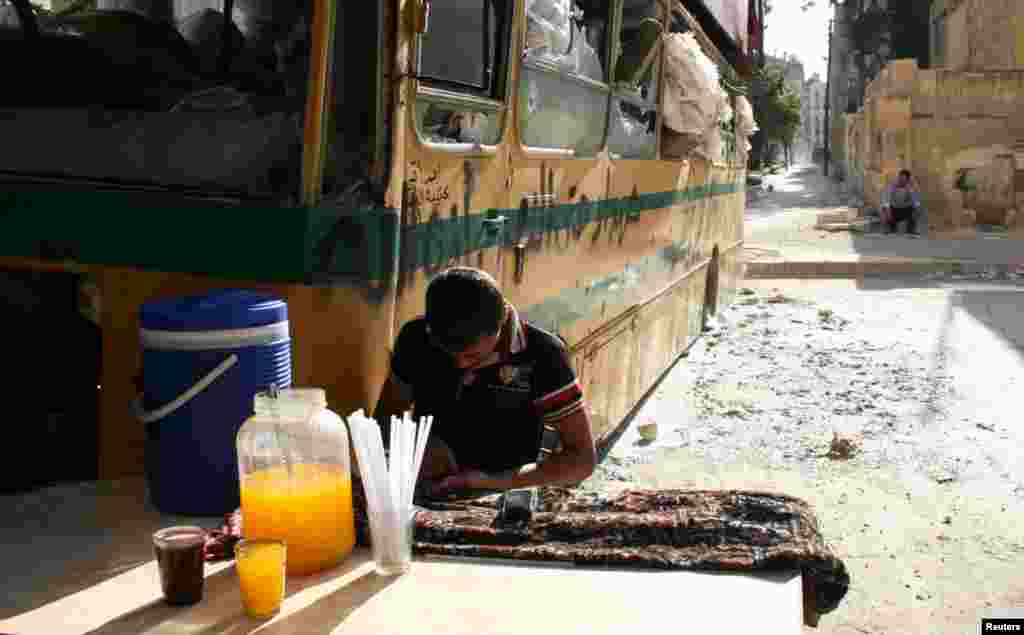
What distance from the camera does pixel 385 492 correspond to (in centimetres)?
211

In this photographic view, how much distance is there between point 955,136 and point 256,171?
19.2m

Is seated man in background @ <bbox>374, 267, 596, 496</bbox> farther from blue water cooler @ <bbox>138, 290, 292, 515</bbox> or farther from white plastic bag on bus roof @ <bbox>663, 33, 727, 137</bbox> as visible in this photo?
white plastic bag on bus roof @ <bbox>663, 33, 727, 137</bbox>

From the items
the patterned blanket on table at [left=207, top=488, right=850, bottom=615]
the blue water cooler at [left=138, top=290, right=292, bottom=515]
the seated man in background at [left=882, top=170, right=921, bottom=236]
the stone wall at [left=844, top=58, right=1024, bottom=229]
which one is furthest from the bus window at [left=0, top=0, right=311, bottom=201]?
the stone wall at [left=844, top=58, right=1024, bottom=229]

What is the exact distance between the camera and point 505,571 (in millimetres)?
2172

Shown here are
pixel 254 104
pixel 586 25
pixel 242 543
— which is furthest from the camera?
pixel 586 25

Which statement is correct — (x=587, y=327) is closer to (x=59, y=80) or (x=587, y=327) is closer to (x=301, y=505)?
(x=59, y=80)

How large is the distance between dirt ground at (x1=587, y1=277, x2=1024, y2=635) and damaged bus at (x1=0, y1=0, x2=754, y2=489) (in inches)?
77.3

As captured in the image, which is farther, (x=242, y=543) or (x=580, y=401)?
(x=580, y=401)

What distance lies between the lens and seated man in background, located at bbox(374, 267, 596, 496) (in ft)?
8.92

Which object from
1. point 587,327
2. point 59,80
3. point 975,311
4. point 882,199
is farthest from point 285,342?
point 882,199

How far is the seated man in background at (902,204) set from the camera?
750 inches

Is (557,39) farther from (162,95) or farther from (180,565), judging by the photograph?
(180,565)

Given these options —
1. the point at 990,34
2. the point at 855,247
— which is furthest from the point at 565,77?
the point at 990,34

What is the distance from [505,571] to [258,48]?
146cm
